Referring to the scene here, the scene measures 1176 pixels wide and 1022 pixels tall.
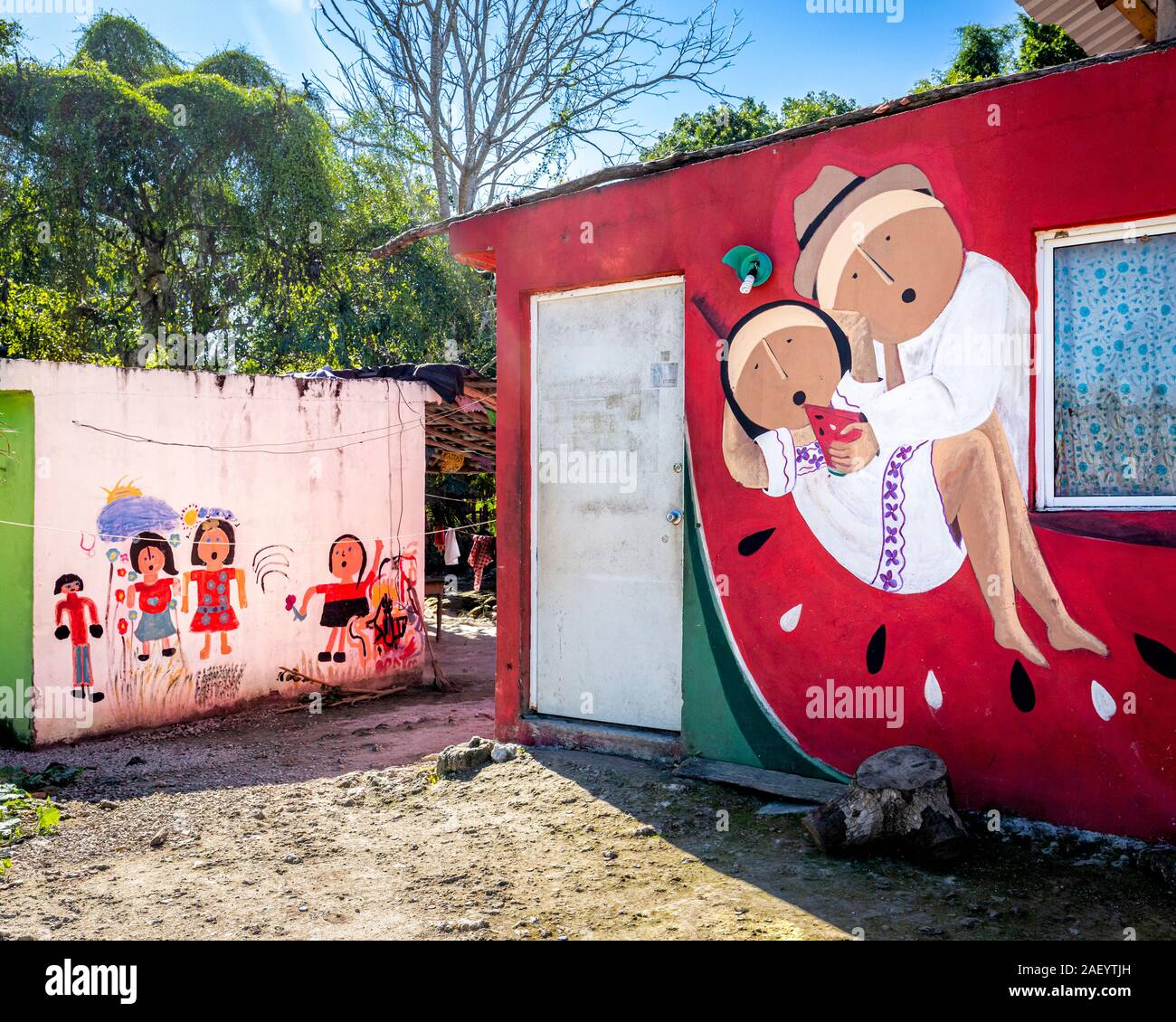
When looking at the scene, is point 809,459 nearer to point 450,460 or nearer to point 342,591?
point 342,591

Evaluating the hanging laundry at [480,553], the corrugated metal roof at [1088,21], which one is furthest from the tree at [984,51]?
the hanging laundry at [480,553]

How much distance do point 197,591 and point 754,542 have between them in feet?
17.7

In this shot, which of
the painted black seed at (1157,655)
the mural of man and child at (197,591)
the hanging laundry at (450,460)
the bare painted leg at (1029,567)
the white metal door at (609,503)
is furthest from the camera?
the hanging laundry at (450,460)

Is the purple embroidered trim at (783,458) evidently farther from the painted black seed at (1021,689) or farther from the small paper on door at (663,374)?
the painted black seed at (1021,689)

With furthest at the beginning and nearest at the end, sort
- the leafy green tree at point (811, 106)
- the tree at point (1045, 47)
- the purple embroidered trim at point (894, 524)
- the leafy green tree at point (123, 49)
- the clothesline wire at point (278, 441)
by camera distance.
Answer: the leafy green tree at point (811, 106) → the leafy green tree at point (123, 49) → the tree at point (1045, 47) → the clothesline wire at point (278, 441) → the purple embroidered trim at point (894, 524)

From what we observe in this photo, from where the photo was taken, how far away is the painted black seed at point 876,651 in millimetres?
4785

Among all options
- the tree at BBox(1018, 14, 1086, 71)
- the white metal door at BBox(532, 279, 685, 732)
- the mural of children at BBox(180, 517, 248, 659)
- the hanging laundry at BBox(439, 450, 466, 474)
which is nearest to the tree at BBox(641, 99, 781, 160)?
the tree at BBox(1018, 14, 1086, 71)

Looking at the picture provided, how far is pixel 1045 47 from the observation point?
1425cm

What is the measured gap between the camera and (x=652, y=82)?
17609 millimetres

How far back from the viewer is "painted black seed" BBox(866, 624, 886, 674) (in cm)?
479

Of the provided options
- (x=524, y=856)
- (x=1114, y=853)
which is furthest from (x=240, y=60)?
(x=1114, y=853)

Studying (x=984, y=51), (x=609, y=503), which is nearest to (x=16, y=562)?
(x=609, y=503)

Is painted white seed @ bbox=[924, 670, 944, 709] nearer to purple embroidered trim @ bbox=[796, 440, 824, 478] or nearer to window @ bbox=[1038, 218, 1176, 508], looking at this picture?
window @ bbox=[1038, 218, 1176, 508]

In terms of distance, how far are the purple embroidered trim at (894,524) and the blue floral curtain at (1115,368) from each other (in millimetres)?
692
